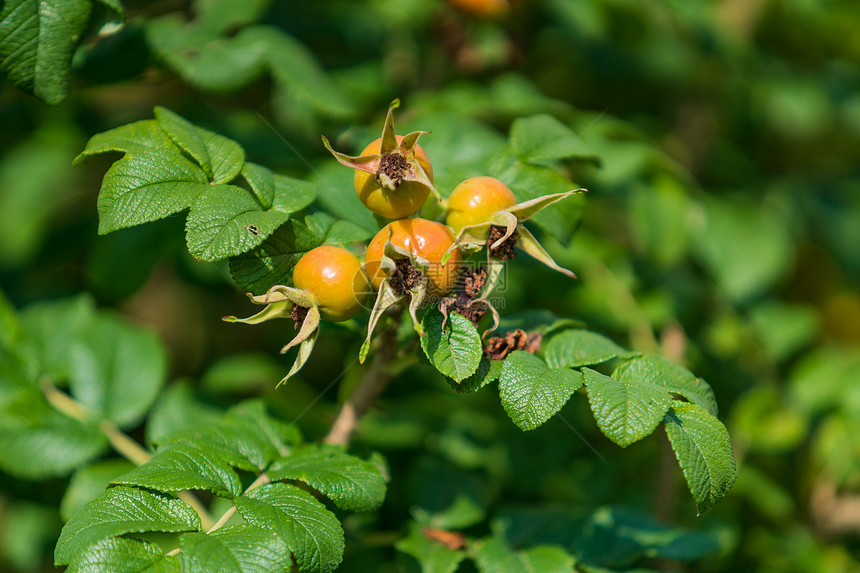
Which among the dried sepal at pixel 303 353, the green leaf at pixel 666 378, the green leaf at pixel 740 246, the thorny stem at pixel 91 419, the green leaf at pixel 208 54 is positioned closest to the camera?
the dried sepal at pixel 303 353

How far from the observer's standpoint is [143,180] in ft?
4.18

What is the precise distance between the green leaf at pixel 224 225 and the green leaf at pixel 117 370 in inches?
36.3

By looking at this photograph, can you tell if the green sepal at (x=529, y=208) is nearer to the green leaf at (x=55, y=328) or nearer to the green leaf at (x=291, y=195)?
the green leaf at (x=291, y=195)

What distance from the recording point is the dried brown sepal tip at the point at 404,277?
4.09 ft

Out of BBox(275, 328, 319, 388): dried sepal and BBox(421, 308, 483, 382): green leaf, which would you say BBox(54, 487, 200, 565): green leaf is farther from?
BBox(421, 308, 483, 382): green leaf

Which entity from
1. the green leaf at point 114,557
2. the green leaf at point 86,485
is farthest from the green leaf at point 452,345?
the green leaf at point 86,485

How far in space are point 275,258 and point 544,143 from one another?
2.46 ft

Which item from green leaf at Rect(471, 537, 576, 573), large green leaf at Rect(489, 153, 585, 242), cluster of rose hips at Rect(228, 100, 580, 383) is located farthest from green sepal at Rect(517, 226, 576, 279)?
green leaf at Rect(471, 537, 576, 573)

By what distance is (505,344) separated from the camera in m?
1.38

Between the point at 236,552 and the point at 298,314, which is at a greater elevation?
the point at 298,314

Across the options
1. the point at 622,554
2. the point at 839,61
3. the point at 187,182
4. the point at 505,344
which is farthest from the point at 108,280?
the point at 839,61

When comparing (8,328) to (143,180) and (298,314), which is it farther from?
(298,314)

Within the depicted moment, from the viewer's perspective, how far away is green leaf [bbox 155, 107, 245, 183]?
135 cm

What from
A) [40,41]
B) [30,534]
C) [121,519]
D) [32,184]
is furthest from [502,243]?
[32,184]
